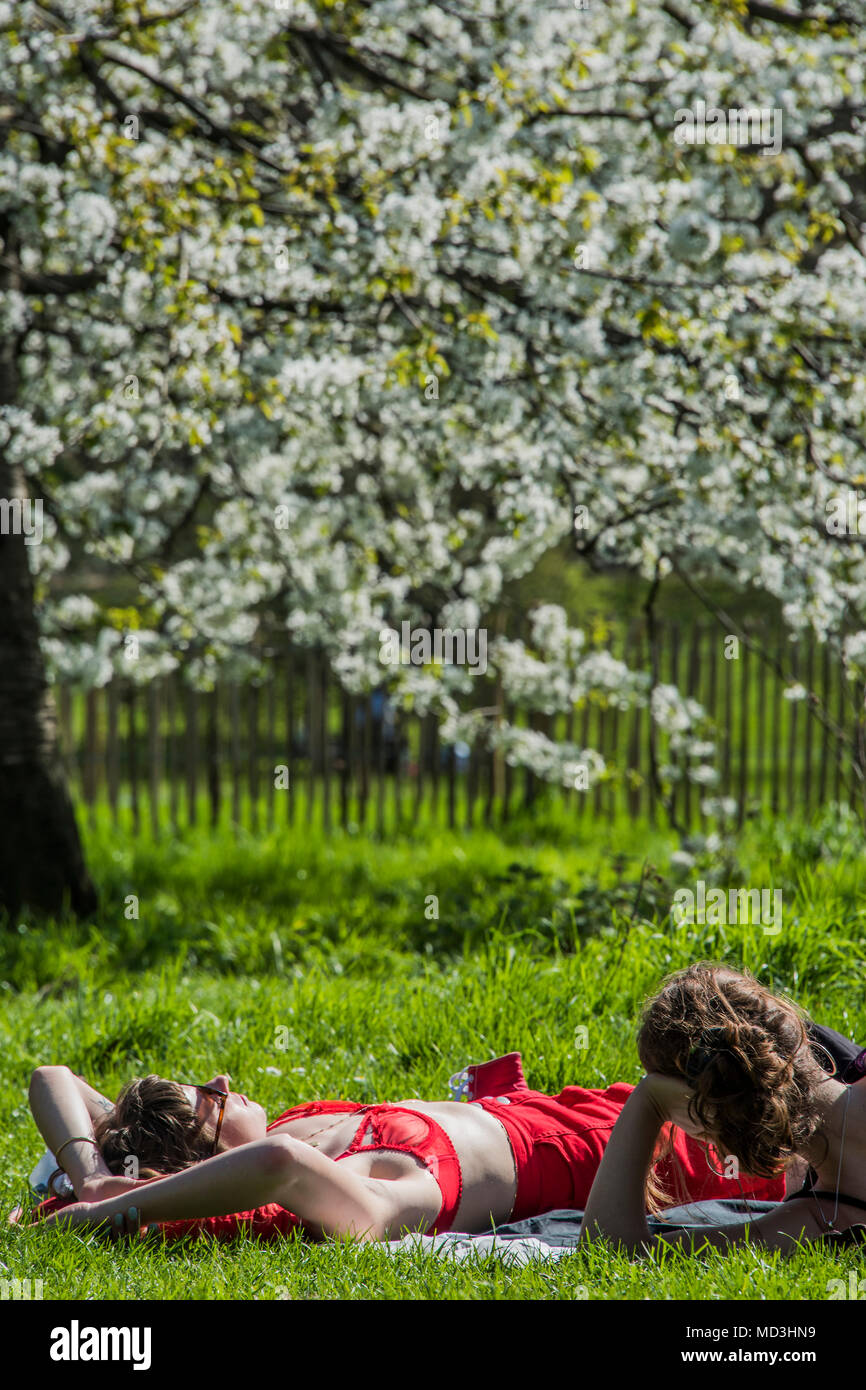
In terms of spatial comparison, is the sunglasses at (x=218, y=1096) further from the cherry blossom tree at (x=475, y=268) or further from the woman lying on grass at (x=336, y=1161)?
the cherry blossom tree at (x=475, y=268)

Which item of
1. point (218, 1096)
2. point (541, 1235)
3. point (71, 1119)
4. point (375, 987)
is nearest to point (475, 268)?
point (375, 987)

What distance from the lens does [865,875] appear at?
4.68 meters

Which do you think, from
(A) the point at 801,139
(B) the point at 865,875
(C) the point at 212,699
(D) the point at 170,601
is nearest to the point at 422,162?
(A) the point at 801,139

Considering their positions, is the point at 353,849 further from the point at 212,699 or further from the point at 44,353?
the point at 44,353

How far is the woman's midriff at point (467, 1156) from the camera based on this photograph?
105 inches

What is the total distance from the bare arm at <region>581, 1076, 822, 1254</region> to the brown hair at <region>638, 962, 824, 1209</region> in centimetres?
9

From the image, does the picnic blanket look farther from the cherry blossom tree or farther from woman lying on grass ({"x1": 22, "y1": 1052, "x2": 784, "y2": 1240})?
the cherry blossom tree

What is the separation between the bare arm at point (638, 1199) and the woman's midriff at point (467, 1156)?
323 millimetres

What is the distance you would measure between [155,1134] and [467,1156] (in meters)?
0.74

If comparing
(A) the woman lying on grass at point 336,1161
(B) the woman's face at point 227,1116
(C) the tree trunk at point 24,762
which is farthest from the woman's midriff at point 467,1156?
(C) the tree trunk at point 24,762

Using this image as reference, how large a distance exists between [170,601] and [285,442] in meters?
1.14
